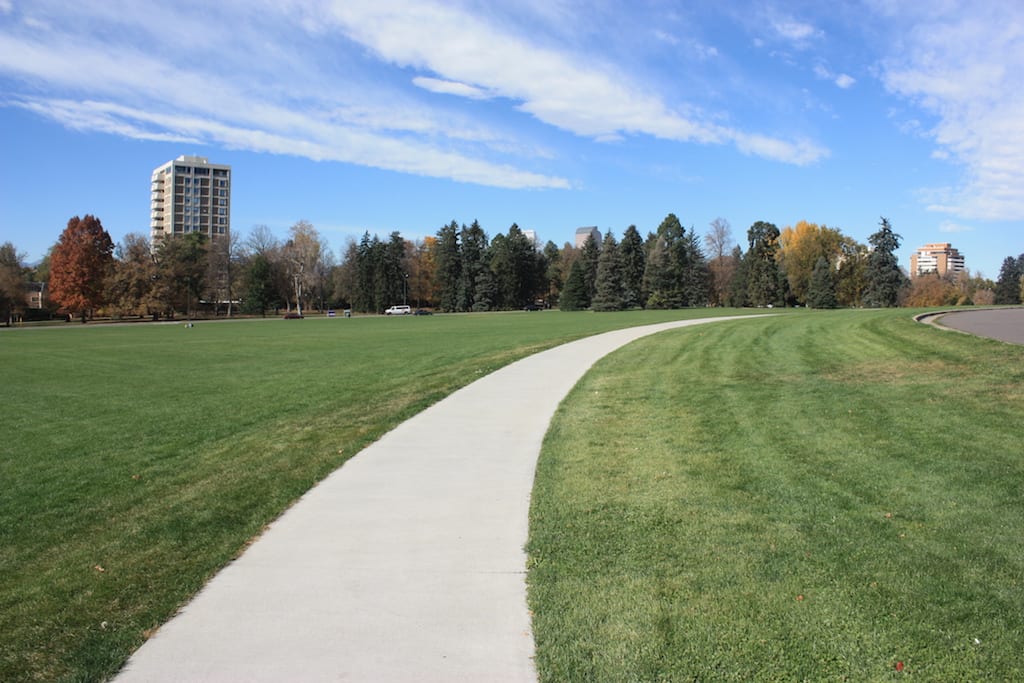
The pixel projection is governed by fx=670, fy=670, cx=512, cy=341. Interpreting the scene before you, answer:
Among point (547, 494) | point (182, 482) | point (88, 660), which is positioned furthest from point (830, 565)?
point (182, 482)

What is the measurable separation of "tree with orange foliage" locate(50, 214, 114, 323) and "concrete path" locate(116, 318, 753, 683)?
79.6 meters

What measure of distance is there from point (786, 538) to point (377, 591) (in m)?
2.76

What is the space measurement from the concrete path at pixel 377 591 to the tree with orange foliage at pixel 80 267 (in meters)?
79.6

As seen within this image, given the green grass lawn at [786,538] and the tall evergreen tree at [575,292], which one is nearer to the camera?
the green grass lawn at [786,538]

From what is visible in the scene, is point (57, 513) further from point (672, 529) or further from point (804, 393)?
point (804, 393)

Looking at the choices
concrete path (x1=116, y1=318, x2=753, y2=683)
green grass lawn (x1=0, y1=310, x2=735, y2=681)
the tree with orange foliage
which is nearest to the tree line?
the tree with orange foliage

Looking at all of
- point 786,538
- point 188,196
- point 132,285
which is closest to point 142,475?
point 786,538

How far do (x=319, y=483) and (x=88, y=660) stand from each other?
3.13 m

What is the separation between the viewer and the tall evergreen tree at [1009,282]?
8319cm

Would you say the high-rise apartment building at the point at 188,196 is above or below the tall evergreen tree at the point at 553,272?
above

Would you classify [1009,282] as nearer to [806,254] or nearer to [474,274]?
[806,254]

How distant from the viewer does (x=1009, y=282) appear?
8612 centimetres

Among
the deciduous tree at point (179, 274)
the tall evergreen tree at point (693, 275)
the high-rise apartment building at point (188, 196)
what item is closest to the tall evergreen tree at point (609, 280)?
the tall evergreen tree at point (693, 275)

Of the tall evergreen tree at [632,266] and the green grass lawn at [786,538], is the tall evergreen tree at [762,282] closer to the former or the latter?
the tall evergreen tree at [632,266]
